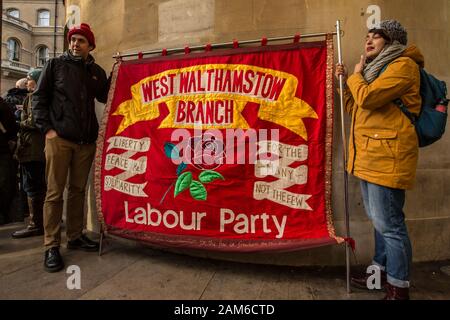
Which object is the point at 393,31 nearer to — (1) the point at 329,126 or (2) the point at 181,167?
(1) the point at 329,126

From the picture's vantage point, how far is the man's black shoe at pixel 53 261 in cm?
285

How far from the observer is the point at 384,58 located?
222cm

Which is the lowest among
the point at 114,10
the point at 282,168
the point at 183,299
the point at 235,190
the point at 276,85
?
the point at 183,299

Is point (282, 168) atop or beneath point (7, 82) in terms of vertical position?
beneath

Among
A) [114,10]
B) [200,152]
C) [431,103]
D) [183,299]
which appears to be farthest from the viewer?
[114,10]

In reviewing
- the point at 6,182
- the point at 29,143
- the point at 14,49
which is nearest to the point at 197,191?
the point at 29,143

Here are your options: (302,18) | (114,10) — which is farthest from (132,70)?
(302,18)

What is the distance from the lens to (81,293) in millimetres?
2441

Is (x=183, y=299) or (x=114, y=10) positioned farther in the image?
(x=114, y=10)

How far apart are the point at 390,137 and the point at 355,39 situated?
134cm

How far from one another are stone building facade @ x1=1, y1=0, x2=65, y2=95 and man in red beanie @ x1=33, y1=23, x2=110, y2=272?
40.7m

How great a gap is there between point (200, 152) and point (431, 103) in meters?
2.01

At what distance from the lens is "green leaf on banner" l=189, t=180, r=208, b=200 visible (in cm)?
296

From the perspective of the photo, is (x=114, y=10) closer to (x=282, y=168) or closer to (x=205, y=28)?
(x=205, y=28)
